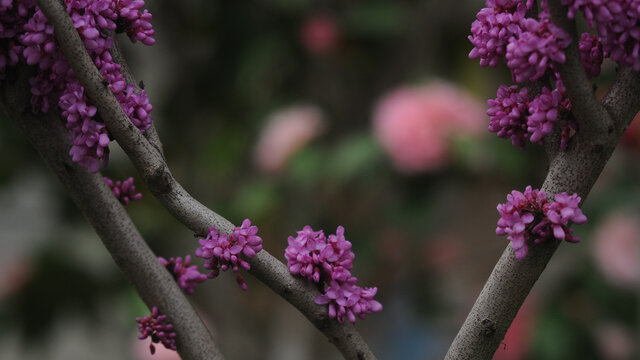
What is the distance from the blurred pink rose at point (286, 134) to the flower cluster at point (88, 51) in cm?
98

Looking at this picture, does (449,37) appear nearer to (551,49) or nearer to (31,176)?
(31,176)

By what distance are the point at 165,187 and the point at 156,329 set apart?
98 millimetres

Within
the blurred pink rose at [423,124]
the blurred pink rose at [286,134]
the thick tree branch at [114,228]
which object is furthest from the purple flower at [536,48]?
the blurred pink rose at [286,134]

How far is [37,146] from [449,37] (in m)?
1.30

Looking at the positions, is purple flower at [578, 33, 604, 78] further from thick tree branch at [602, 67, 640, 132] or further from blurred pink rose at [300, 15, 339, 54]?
blurred pink rose at [300, 15, 339, 54]

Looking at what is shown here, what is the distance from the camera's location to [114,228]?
0.45m

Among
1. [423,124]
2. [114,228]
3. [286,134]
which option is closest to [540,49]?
[114,228]

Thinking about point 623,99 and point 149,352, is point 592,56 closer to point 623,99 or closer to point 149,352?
point 623,99

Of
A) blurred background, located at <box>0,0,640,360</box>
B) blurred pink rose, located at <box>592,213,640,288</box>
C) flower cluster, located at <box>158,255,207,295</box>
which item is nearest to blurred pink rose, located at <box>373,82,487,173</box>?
blurred background, located at <box>0,0,640,360</box>

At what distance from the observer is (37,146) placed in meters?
0.44

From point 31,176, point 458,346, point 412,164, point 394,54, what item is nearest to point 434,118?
point 412,164

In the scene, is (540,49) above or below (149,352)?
below

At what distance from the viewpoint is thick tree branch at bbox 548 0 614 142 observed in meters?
0.35

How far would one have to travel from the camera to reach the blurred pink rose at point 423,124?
124 centimetres
